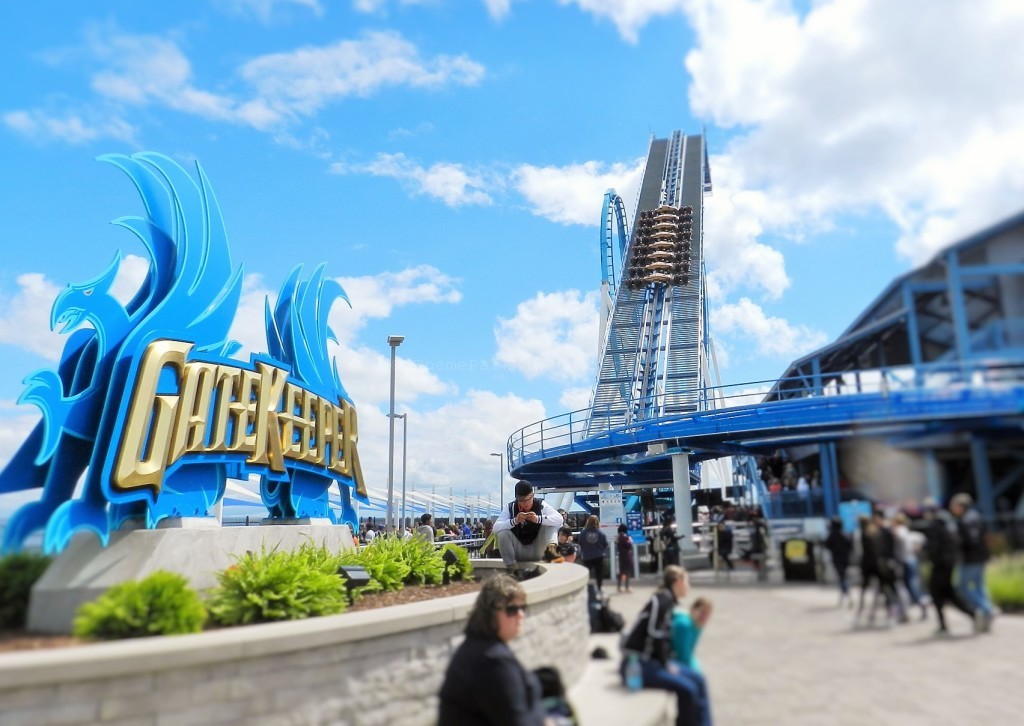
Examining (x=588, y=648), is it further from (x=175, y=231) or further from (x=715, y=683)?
(x=175, y=231)

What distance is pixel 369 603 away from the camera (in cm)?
834

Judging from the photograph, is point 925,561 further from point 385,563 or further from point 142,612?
point 385,563

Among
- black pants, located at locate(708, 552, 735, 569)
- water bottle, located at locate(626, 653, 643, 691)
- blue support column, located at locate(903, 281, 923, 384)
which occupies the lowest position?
water bottle, located at locate(626, 653, 643, 691)

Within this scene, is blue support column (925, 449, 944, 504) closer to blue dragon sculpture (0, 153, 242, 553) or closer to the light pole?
blue dragon sculpture (0, 153, 242, 553)

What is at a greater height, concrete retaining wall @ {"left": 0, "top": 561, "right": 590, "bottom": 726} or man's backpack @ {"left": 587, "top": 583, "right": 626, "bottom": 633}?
man's backpack @ {"left": 587, "top": 583, "right": 626, "bottom": 633}

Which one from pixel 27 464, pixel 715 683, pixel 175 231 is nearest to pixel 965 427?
pixel 715 683

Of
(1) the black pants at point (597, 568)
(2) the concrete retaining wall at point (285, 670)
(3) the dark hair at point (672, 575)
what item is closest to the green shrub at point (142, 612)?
(2) the concrete retaining wall at point (285, 670)

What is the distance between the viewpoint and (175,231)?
9.16 m

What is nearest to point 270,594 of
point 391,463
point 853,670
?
point 853,670

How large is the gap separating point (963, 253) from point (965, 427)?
51cm

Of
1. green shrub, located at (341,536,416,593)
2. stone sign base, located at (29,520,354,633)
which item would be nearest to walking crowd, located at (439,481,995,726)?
stone sign base, located at (29,520,354,633)

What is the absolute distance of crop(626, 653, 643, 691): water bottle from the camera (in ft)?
9.34

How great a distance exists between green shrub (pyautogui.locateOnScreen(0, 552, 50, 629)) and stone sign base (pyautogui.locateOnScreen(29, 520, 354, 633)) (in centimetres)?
17

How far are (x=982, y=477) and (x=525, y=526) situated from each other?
5.29m
